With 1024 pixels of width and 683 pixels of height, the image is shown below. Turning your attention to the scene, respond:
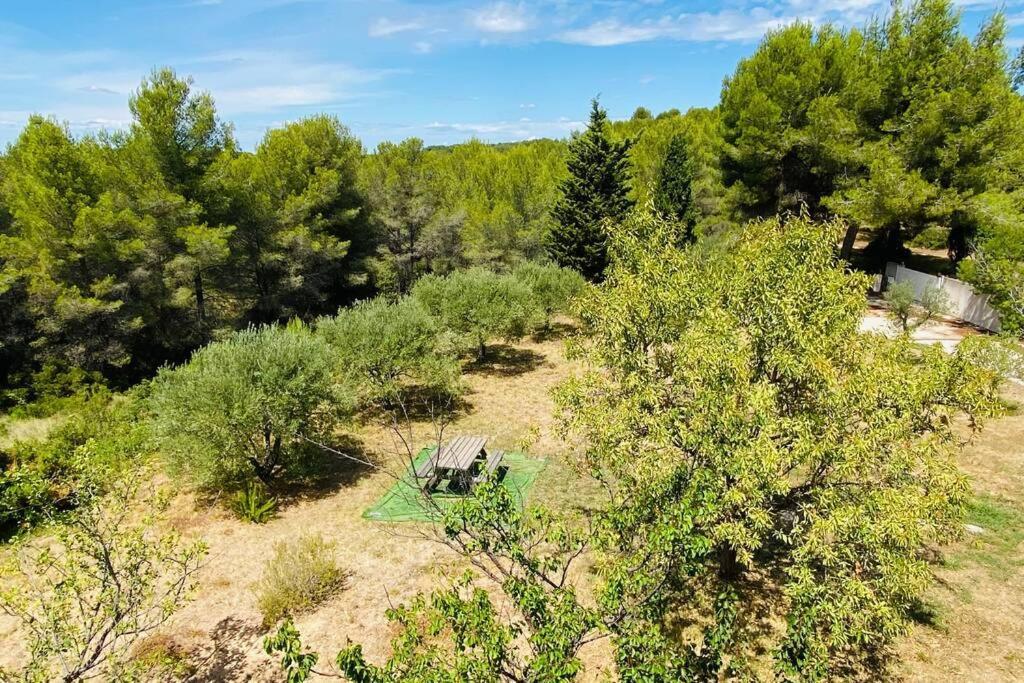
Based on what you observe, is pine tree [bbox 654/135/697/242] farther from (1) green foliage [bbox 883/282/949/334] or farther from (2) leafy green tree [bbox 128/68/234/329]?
(2) leafy green tree [bbox 128/68/234/329]

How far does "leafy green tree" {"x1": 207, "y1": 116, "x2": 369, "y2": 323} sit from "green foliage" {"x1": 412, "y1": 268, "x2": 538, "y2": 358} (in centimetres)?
990

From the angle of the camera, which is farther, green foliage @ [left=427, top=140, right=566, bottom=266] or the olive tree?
green foliage @ [left=427, top=140, right=566, bottom=266]

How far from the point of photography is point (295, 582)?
9.50 m

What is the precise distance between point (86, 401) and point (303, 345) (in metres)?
11.8

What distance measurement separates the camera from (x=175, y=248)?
22.6m

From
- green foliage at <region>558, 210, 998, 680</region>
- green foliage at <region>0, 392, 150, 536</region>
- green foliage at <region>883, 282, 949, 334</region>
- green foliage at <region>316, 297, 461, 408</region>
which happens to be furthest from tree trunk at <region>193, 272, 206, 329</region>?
green foliage at <region>883, 282, 949, 334</region>

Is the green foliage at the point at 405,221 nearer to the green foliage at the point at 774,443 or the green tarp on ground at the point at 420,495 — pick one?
the green tarp on ground at the point at 420,495

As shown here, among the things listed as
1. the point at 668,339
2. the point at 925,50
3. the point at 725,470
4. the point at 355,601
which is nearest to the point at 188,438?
the point at 355,601

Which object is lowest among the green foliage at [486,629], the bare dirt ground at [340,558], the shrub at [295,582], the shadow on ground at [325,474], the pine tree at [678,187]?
the shadow on ground at [325,474]

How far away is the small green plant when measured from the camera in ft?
40.1

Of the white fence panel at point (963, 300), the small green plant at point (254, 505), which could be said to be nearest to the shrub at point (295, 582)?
the small green plant at point (254, 505)

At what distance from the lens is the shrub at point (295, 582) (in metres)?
9.23

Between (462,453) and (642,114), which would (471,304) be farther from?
(642,114)

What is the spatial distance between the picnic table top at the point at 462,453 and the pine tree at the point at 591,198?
A: 51.0ft
